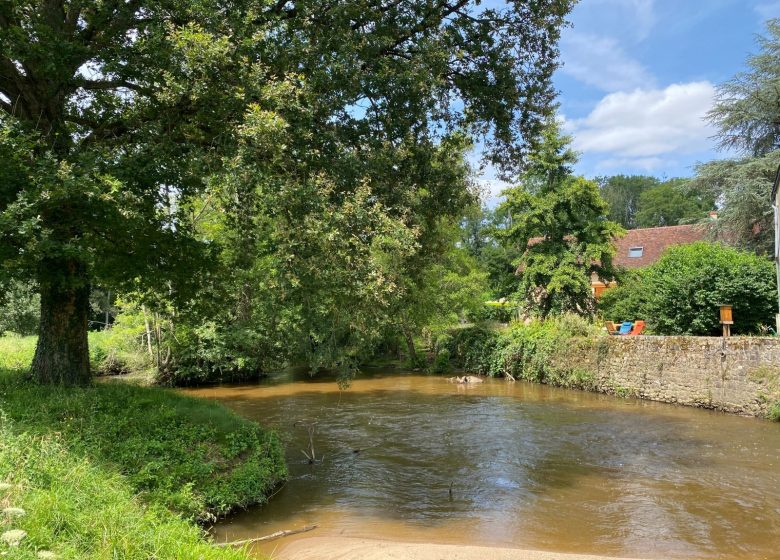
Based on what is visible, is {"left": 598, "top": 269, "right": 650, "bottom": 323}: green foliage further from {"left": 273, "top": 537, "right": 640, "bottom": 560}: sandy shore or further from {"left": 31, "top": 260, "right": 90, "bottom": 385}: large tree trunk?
{"left": 31, "top": 260, "right": 90, "bottom": 385}: large tree trunk

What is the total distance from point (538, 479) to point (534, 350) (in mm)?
15080

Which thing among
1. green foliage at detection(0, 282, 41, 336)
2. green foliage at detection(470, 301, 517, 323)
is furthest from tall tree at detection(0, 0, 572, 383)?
green foliage at detection(0, 282, 41, 336)

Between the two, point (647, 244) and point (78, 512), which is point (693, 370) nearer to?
point (78, 512)

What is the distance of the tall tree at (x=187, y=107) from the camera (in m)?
8.48

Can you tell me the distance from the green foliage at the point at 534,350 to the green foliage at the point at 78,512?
65.5ft

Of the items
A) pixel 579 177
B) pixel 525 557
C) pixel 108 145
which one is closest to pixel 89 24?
pixel 108 145

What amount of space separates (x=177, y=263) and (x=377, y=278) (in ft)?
13.4

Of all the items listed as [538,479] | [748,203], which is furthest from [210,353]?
[748,203]

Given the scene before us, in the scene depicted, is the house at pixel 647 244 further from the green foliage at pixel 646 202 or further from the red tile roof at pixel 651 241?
the green foliage at pixel 646 202

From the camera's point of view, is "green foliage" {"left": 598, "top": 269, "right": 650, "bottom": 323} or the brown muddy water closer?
the brown muddy water

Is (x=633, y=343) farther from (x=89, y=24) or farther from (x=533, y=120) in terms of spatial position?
(x=89, y=24)

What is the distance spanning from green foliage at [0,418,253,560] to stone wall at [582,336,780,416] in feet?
53.7

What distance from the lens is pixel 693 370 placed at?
1894 centimetres

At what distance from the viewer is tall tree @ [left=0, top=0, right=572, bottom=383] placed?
8.48m
